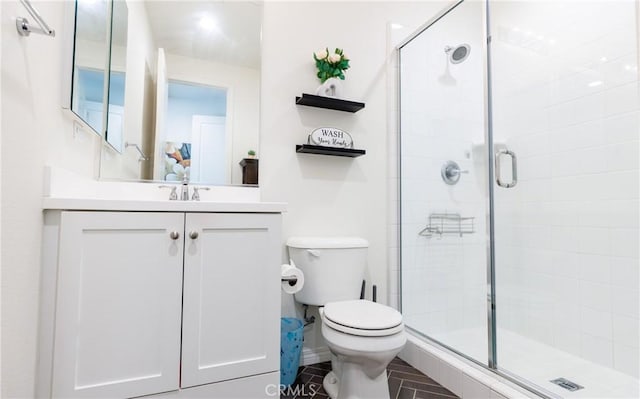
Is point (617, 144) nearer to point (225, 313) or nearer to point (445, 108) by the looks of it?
point (445, 108)

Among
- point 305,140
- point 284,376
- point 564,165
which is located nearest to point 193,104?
point 305,140

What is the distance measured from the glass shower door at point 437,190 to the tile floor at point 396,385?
0.34 metres

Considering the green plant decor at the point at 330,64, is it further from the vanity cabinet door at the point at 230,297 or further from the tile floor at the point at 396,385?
the tile floor at the point at 396,385

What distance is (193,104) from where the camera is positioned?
172 centimetres

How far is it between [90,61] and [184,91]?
49 cm

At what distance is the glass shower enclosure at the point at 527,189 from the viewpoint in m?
1.70

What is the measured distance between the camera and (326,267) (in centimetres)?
174

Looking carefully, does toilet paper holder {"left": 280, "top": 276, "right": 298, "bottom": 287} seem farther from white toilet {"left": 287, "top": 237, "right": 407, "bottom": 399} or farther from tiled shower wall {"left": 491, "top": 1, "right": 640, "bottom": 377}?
tiled shower wall {"left": 491, "top": 1, "right": 640, "bottom": 377}

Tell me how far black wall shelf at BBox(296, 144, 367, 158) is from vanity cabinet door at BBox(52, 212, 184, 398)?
0.92 metres

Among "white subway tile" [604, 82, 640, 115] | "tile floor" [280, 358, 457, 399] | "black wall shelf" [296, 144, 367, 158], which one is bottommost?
"tile floor" [280, 358, 457, 399]

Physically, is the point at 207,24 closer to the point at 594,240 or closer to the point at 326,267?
the point at 326,267

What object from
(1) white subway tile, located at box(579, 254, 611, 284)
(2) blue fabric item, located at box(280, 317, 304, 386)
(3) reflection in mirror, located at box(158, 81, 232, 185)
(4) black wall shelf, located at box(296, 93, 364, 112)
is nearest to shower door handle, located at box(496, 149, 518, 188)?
(1) white subway tile, located at box(579, 254, 611, 284)

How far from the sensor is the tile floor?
5.14 ft

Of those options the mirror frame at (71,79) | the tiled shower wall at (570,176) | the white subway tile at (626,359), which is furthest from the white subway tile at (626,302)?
the mirror frame at (71,79)
